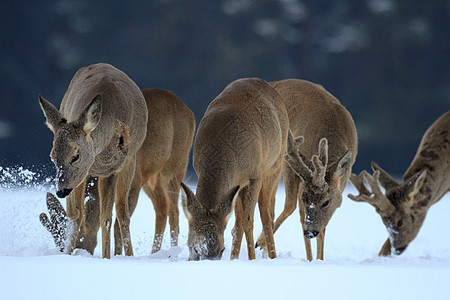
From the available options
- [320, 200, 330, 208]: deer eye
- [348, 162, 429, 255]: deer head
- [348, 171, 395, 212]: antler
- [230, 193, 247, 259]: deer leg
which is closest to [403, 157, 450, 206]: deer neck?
[348, 162, 429, 255]: deer head

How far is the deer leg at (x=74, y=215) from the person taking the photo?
21.1 feet

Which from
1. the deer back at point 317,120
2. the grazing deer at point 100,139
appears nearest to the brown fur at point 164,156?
the grazing deer at point 100,139

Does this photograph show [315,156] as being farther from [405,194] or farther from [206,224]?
[206,224]

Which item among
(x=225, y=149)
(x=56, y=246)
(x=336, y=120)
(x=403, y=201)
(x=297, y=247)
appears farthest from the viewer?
(x=297, y=247)

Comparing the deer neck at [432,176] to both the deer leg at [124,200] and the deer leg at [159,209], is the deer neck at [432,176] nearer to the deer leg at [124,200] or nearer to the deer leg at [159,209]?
the deer leg at [159,209]

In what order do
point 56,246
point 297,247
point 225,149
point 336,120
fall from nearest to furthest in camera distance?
point 225,149 < point 56,246 < point 336,120 < point 297,247

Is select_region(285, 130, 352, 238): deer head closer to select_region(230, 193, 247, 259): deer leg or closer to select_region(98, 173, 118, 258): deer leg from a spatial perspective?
select_region(230, 193, 247, 259): deer leg

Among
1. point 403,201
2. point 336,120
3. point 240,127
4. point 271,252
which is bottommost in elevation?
point 271,252

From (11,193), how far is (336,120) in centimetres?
359

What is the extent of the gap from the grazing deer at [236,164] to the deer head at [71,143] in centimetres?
84

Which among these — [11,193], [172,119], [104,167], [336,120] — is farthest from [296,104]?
[11,193]

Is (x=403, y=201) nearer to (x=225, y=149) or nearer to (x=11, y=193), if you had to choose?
(x=225, y=149)

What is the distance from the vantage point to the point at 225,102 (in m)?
6.64

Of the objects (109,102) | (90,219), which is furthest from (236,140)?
(90,219)
